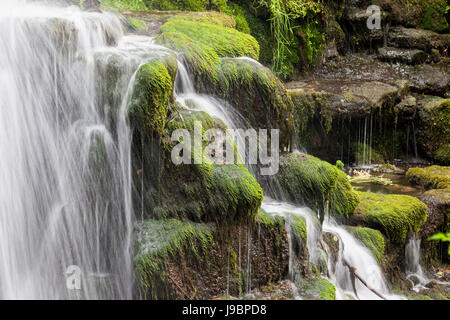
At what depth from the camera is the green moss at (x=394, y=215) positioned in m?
5.99

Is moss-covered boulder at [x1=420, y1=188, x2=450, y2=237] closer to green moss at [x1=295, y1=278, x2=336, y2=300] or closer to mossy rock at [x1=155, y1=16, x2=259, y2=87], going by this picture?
green moss at [x1=295, y1=278, x2=336, y2=300]

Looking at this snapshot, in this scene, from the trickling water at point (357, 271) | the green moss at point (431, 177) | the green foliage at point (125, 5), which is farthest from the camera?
the green foliage at point (125, 5)

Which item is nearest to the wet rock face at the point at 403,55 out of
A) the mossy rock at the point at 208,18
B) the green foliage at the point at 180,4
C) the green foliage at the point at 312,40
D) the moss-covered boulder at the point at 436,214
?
the green foliage at the point at 312,40

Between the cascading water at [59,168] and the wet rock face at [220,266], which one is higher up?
the cascading water at [59,168]

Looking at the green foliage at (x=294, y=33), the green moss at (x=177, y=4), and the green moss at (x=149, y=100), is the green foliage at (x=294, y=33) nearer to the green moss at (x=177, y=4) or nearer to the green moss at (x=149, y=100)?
the green moss at (x=177, y=4)

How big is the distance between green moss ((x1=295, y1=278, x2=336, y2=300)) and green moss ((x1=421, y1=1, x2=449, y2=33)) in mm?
9771

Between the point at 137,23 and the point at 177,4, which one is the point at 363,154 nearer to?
the point at 177,4

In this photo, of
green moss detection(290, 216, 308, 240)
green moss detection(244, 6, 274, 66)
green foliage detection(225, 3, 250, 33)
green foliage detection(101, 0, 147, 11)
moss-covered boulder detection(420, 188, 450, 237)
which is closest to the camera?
green moss detection(290, 216, 308, 240)

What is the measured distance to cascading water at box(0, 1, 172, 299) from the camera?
14.4 feet

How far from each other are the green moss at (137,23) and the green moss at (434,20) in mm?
8483

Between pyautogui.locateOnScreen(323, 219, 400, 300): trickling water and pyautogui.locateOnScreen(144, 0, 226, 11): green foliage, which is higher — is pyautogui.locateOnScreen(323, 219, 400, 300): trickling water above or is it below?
below

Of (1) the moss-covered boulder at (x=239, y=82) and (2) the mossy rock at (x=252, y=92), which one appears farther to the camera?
(2) the mossy rock at (x=252, y=92)

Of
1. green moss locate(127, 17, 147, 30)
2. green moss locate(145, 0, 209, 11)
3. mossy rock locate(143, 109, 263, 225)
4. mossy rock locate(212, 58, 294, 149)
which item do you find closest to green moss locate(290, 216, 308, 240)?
mossy rock locate(143, 109, 263, 225)

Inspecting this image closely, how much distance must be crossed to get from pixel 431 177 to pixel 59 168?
19.9ft
